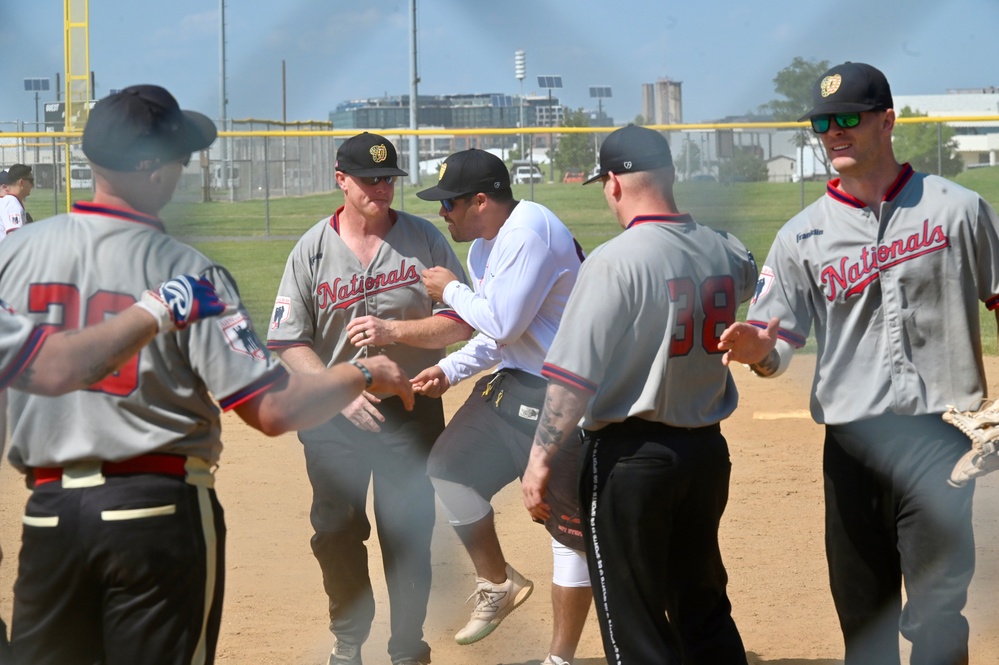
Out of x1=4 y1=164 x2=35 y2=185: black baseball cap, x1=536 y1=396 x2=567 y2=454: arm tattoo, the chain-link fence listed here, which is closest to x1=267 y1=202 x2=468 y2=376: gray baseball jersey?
x1=536 y1=396 x2=567 y2=454: arm tattoo

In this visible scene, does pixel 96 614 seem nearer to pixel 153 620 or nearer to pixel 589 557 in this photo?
pixel 153 620

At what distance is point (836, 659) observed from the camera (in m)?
3.84

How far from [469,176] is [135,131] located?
5.36 ft

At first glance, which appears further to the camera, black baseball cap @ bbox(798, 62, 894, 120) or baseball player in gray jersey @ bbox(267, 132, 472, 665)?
baseball player in gray jersey @ bbox(267, 132, 472, 665)

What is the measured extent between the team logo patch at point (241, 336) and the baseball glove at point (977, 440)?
1744 millimetres

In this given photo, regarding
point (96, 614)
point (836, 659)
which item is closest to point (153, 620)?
point (96, 614)

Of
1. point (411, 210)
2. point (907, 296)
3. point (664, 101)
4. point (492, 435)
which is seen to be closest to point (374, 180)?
point (492, 435)

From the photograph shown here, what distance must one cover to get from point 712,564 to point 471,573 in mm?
2031

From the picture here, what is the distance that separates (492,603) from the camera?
388cm

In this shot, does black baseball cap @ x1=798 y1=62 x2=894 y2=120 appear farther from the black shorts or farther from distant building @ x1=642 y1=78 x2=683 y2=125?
distant building @ x1=642 y1=78 x2=683 y2=125

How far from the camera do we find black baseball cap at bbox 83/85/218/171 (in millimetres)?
2199

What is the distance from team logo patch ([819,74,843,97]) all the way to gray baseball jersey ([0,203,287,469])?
1672 mm

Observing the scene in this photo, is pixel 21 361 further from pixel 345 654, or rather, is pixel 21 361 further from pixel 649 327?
pixel 345 654

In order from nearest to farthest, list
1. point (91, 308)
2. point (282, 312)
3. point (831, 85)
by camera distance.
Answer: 1. point (91, 308)
2. point (831, 85)
3. point (282, 312)
